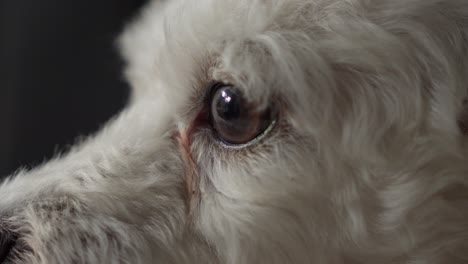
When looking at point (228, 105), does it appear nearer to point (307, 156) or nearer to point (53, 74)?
point (307, 156)

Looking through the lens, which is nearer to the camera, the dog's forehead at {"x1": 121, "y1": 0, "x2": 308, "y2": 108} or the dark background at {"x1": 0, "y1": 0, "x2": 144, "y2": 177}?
the dog's forehead at {"x1": 121, "y1": 0, "x2": 308, "y2": 108}

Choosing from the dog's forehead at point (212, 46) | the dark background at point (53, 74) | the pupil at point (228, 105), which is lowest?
the pupil at point (228, 105)

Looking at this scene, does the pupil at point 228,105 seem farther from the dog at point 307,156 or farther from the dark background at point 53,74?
the dark background at point 53,74

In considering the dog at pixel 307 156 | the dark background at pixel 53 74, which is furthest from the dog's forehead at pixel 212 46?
the dark background at pixel 53 74

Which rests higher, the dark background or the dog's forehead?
the dark background

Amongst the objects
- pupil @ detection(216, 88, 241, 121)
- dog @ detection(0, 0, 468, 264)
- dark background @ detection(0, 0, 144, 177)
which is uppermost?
dark background @ detection(0, 0, 144, 177)

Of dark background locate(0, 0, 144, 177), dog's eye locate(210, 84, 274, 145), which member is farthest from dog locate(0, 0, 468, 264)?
dark background locate(0, 0, 144, 177)

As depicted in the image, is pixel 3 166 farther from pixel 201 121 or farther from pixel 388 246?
pixel 388 246

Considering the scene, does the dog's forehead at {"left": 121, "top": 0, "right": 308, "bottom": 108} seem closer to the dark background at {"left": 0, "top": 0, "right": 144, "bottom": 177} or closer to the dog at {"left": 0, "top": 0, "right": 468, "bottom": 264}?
the dog at {"left": 0, "top": 0, "right": 468, "bottom": 264}
